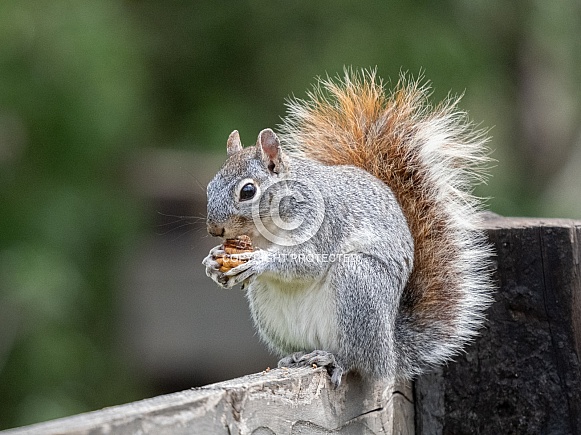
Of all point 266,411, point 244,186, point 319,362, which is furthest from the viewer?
point 244,186

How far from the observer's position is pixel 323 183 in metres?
1.97

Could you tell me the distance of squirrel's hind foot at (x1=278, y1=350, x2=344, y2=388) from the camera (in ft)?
5.38

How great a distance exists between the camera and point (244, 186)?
75.0 inches

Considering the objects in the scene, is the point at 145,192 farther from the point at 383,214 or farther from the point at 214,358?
the point at 383,214

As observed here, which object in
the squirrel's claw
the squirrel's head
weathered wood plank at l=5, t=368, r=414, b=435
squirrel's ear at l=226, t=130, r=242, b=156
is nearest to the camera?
weathered wood plank at l=5, t=368, r=414, b=435

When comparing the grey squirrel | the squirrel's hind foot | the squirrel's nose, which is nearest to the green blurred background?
the grey squirrel

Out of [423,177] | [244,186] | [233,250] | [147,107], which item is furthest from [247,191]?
[147,107]

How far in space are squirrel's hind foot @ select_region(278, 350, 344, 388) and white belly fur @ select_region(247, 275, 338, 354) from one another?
63mm

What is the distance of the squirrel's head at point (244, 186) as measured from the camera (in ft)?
6.09

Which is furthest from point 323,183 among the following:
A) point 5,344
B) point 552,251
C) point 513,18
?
point 513,18

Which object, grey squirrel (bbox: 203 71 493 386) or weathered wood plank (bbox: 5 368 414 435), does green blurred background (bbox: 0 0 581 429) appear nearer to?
grey squirrel (bbox: 203 71 493 386)

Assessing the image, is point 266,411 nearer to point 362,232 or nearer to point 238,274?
point 238,274

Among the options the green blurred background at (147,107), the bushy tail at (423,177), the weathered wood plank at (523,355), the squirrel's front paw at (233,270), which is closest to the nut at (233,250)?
the squirrel's front paw at (233,270)
